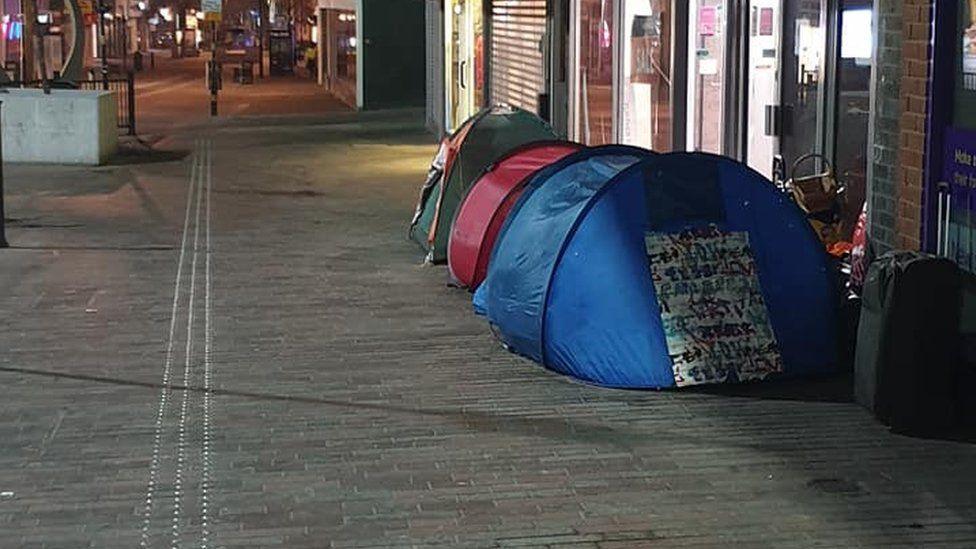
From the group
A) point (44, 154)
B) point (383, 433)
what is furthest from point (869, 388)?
point (44, 154)

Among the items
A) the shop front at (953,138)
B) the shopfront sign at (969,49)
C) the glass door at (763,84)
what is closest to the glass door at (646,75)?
the glass door at (763,84)

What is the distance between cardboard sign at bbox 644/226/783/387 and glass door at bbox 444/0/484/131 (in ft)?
50.0

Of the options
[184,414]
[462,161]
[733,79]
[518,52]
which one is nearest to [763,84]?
[733,79]

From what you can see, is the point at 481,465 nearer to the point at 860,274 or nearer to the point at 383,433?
the point at 383,433

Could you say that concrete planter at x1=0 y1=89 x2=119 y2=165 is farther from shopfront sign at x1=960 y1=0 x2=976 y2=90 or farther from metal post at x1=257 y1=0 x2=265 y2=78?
metal post at x1=257 y1=0 x2=265 y2=78

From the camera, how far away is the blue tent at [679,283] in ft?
27.7

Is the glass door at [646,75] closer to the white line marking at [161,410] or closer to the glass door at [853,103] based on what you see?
the glass door at [853,103]

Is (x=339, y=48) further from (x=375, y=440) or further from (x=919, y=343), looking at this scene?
(x=919, y=343)

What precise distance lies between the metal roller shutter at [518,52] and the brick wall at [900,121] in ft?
32.2

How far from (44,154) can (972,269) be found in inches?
662

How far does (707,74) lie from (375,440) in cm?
766

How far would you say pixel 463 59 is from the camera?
25.8 metres

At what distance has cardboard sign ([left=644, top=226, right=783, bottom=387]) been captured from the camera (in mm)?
8383

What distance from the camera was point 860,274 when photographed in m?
9.66
